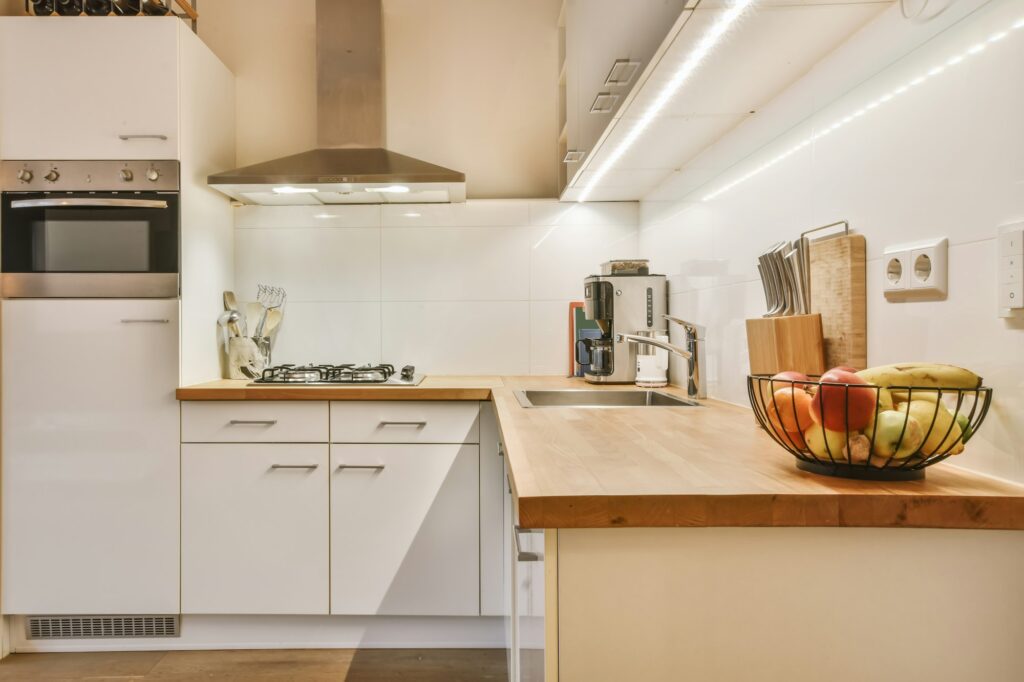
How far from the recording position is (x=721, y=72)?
Result: 1.28 m

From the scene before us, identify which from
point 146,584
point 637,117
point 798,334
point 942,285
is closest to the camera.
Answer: point 942,285

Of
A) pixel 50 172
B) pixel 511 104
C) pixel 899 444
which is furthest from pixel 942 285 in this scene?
pixel 50 172

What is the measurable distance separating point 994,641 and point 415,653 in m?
1.85

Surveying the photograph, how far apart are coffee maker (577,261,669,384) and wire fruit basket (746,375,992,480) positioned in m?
1.44

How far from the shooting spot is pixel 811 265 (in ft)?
4.30

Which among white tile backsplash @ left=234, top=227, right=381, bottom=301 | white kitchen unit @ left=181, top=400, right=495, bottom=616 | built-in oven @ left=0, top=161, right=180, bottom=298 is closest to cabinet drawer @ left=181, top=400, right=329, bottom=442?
white kitchen unit @ left=181, top=400, right=495, bottom=616

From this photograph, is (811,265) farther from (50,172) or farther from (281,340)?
(50,172)

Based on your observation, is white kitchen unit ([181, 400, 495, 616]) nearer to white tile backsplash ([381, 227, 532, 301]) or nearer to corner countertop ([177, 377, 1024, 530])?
white tile backsplash ([381, 227, 532, 301])

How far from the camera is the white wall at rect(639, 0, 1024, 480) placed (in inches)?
33.6

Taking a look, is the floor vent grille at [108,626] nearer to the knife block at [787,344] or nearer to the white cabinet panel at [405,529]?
the white cabinet panel at [405,529]

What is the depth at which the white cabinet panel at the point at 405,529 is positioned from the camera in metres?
2.15

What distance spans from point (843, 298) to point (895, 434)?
1.55 ft

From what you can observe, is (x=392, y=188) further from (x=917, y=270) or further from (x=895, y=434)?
(x=895, y=434)

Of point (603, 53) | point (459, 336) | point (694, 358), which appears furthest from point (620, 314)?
point (603, 53)
